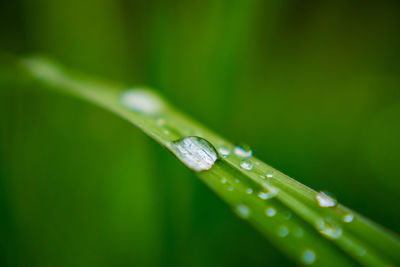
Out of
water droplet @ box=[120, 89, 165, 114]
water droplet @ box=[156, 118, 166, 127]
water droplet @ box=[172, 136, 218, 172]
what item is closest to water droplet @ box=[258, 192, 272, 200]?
water droplet @ box=[172, 136, 218, 172]

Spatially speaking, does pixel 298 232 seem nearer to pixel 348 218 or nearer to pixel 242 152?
pixel 348 218

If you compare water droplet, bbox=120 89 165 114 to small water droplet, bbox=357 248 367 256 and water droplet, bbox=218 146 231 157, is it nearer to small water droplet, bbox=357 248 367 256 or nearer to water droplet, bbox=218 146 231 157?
water droplet, bbox=218 146 231 157

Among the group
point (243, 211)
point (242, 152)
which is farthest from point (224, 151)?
point (243, 211)

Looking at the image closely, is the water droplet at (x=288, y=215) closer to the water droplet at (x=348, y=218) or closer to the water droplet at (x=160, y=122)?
the water droplet at (x=348, y=218)

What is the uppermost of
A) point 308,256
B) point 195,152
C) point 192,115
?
point 192,115

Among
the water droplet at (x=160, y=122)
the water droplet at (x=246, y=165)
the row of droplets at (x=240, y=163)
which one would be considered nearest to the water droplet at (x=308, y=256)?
the row of droplets at (x=240, y=163)

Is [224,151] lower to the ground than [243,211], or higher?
higher
